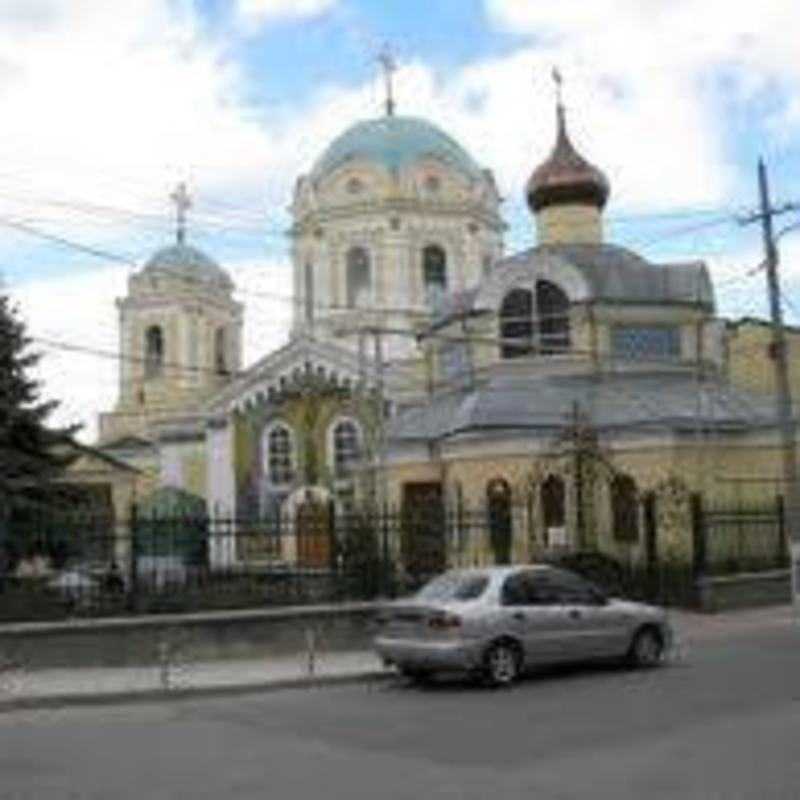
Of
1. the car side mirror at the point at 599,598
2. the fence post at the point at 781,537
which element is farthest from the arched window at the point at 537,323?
the car side mirror at the point at 599,598

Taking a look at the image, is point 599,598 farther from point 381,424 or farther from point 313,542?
point 381,424

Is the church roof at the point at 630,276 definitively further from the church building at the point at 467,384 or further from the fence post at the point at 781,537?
the fence post at the point at 781,537

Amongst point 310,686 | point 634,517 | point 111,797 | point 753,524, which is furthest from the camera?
point 634,517

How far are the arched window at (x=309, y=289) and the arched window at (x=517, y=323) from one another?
17.3 meters

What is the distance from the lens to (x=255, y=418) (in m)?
65.1

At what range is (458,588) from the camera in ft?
77.9

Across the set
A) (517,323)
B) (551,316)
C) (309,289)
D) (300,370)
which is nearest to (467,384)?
(517,323)

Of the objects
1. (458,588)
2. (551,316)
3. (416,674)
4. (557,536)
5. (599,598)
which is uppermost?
(551,316)

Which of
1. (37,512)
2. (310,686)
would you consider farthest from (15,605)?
(310,686)

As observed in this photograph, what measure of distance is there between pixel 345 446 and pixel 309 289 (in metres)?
10.3

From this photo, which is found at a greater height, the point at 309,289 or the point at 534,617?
the point at 309,289

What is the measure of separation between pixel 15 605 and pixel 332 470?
122 feet

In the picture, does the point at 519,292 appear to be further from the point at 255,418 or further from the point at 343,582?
the point at 343,582

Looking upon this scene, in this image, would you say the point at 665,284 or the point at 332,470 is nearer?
the point at 665,284
